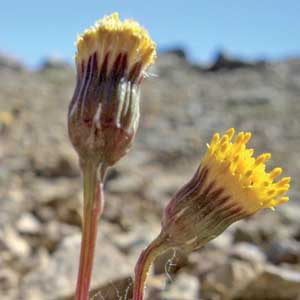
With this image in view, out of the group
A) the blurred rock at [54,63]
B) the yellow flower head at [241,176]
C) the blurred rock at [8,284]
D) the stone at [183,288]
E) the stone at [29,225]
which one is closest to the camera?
the yellow flower head at [241,176]

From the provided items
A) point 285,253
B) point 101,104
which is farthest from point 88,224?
point 285,253

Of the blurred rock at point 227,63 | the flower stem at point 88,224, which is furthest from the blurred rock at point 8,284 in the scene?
the blurred rock at point 227,63

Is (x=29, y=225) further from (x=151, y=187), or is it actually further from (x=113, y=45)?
(x=113, y=45)

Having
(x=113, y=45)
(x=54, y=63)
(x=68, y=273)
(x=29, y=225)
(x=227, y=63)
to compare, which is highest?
(x=227, y=63)

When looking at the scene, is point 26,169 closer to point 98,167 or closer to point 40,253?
point 40,253

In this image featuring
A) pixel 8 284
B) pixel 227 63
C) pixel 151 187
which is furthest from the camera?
pixel 227 63

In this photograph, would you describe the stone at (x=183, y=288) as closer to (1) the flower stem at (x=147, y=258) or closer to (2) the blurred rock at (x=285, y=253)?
(2) the blurred rock at (x=285, y=253)
